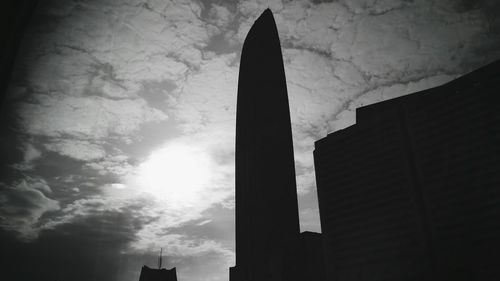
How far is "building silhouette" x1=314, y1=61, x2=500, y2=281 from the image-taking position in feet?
178

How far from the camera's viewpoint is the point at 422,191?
62.8 meters

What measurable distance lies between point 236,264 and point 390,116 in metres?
63.9

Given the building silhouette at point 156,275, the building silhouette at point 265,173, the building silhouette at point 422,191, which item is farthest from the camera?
the building silhouette at point 156,275

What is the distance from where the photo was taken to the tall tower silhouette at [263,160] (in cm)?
9838

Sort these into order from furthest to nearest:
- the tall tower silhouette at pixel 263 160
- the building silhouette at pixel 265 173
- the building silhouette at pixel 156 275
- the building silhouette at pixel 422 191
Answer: the building silhouette at pixel 156 275
the tall tower silhouette at pixel 263 160
the building silhouette at pixel 265 173
the building silhouette at pixel 422 191

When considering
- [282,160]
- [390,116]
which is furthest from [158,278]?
[390,116]

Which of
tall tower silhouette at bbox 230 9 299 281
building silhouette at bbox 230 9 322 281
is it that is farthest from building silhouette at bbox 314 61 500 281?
tall tower silhouette at bbox 230 9 299 281

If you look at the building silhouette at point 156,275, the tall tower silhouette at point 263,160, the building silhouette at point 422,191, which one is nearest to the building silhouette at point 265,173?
the tall tower silhouette at point 263,160

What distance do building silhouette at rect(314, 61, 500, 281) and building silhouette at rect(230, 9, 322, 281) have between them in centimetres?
2281

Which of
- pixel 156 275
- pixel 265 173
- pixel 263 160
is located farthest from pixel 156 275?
pixel 263 160

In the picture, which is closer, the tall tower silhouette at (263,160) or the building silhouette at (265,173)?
the building silhouette at (265,173)

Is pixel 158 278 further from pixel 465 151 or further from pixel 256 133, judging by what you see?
pixel 465 151

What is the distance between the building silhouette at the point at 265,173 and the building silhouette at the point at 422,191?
2281cm

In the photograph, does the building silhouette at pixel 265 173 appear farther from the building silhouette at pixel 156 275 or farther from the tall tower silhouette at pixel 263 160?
the building silhouette at pixel 156 275
